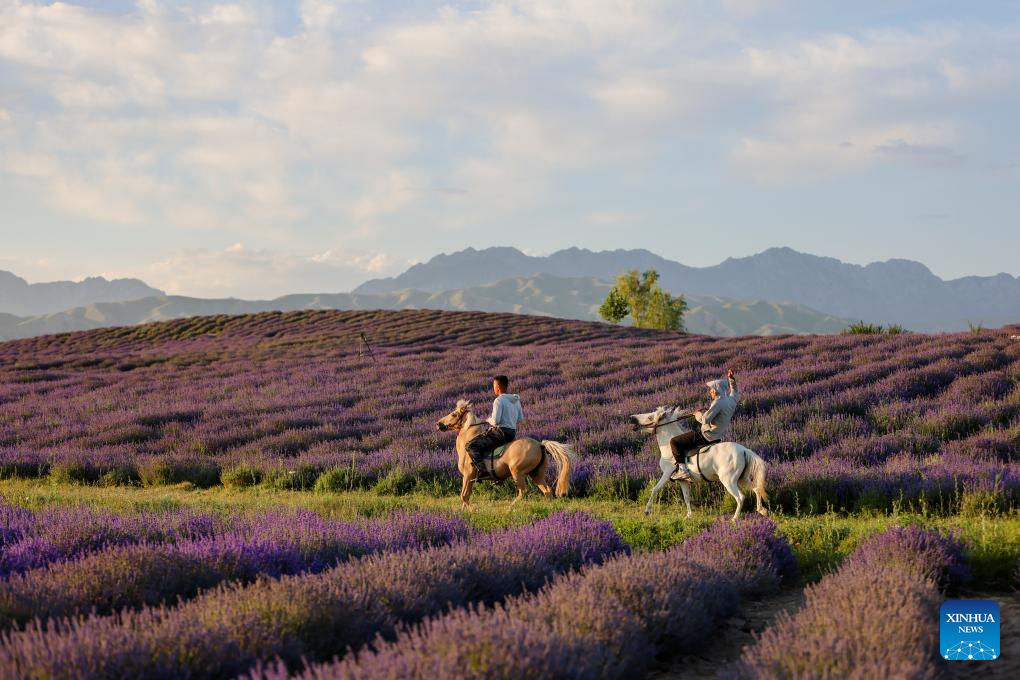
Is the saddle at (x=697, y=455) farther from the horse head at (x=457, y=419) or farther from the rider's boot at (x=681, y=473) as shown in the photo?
the horse head at (x=457, y=419)

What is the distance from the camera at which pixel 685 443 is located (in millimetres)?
8523

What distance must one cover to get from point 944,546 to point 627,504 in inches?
166

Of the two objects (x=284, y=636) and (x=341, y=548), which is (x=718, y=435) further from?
(x=284, y=636)

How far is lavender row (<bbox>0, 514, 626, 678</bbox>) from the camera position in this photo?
12.0ft

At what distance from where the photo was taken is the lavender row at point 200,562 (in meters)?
4.93

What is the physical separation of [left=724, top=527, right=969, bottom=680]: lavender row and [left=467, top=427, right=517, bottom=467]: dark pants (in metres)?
4.68

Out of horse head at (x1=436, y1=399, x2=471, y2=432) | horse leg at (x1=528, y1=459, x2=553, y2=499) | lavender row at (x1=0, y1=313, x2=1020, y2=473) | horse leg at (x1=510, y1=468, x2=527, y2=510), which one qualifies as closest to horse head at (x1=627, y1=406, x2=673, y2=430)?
horse leg at (x1=528, y1=459, x2=553, y2=499)

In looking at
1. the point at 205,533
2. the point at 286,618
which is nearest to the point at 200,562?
the point at 205,533

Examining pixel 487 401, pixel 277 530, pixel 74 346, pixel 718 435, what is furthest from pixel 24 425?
pixel 74 346

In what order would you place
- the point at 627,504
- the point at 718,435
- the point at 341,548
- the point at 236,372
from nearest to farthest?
1. the point at 341,548
2. the point at 718,435
3. the point at 627,504
4. the point at 236,372

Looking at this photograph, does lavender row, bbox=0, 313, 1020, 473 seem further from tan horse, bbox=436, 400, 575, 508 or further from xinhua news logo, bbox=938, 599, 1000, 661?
xinhua news logo, bbox=938, 599, 1000, 661

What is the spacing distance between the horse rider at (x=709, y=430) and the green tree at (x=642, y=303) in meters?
61.4

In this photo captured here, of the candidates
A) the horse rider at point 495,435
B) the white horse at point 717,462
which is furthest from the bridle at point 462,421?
the white horse at point 717,462

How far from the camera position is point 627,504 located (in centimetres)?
977
